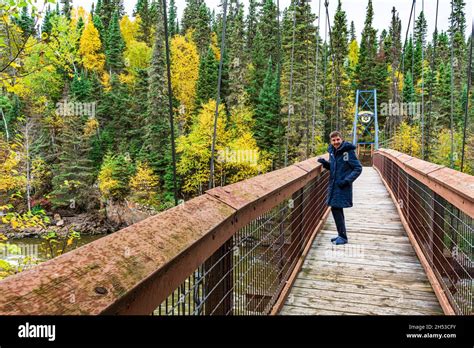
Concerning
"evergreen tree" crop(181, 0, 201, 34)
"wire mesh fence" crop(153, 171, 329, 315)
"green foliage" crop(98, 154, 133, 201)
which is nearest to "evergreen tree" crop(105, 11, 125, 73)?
"evergreen tree" crop(181, 0, 201, 34)

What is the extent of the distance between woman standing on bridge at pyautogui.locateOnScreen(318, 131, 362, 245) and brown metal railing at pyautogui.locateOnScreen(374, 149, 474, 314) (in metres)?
0.71

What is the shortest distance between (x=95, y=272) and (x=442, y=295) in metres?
2.83

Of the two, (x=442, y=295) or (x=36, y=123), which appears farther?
(x=36, y=123)

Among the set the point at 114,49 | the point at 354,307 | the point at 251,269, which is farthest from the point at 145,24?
the point at 251,269

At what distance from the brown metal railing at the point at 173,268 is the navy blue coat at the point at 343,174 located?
6.63 ft

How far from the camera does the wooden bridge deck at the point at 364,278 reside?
2936 mm

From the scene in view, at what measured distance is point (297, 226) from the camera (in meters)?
3.78

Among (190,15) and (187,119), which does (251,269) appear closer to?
(187,119)

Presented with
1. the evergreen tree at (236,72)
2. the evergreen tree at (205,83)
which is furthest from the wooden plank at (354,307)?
the evergreen tree at (205,83)

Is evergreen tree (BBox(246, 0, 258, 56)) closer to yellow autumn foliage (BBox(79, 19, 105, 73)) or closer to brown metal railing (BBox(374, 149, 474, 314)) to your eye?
yellow autumn foliage (BBox(79, 19, 105, 73))

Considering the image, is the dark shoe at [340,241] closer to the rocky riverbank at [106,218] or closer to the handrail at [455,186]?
the handrail at [455,186]

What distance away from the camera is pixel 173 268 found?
107 centimetres

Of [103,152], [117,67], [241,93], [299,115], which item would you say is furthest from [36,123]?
[299,115]
